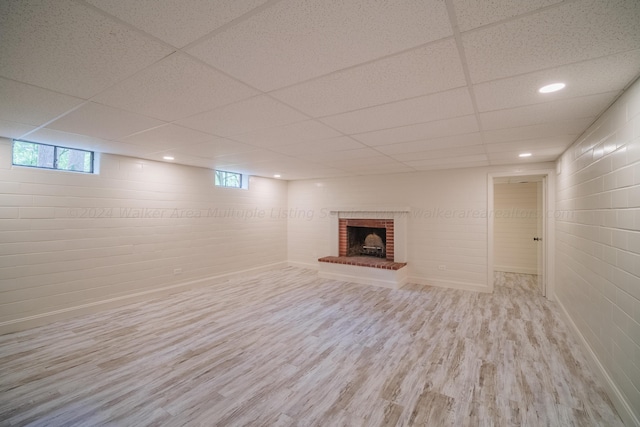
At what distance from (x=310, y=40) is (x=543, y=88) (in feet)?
5.36

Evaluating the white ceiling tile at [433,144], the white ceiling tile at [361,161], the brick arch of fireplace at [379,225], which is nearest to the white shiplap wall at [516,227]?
the brick arch of fireplace at [379,225]

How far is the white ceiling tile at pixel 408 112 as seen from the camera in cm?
202

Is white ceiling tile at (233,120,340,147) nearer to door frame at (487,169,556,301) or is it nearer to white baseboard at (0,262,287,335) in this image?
white baseboard at (0,262,287,335)

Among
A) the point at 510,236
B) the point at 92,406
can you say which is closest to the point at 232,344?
the point at 92,406

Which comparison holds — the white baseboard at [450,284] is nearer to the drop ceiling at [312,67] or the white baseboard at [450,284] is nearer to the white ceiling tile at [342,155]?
the white ceiling tile at [342,155]

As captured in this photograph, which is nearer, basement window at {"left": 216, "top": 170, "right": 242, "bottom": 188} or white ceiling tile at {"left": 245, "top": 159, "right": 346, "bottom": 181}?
white ceiling tile at {"left": 245, "top": 159, "right": 346, "bottom": 181}

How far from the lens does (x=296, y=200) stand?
7270mm

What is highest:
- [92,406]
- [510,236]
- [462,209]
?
[462,209]

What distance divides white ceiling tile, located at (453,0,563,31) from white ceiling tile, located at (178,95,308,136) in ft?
4.33

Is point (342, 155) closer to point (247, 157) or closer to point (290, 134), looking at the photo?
point (290, 134)

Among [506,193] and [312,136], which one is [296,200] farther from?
[506,193]

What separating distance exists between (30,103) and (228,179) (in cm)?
385

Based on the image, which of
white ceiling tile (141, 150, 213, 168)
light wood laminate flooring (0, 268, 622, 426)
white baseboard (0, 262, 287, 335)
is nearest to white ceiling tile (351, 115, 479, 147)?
light wood laminate flooring (0, 268, 622, 426)

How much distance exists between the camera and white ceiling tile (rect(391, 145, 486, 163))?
11.9 feet
